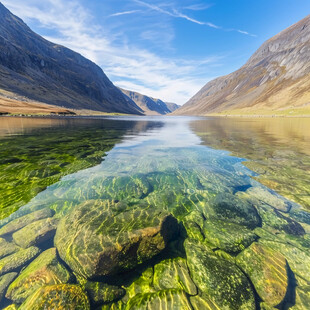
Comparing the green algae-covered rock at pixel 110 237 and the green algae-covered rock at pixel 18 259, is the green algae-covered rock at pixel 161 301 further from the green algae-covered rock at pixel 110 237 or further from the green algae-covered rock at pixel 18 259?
the green algae-covered rock at pixel 18 259

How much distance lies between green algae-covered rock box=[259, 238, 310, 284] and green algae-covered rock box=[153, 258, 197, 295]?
10.3ft

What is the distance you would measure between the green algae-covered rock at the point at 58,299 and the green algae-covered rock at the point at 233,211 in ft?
18.4

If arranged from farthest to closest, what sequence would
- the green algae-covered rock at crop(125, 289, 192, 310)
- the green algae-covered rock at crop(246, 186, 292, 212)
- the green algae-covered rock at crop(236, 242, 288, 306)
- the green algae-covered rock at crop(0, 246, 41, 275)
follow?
the green algae-covered rock at crop(246, 186, 292, 212)
the green algae-covered rock at crop(0, 246, 41, 275)
the green algae-covered rock at crop(236, 242, 288, 306)
the green algae-covered rock at crop(125, 289, 192, 310)

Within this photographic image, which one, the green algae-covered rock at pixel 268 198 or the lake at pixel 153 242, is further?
the green algae-covered rock at pixel 268 198

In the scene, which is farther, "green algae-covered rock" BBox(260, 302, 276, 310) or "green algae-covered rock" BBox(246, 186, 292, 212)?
"green algae-covered rock" BBox(246, 186, 292, 212)

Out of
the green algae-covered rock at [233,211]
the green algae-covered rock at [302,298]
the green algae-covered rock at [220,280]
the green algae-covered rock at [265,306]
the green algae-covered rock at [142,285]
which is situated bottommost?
the green algae-covered rock at [142,285]

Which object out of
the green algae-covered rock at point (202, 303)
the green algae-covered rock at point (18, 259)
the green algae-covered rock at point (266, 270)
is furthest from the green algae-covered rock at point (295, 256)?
the green algae-covered rock at point (18, 259)

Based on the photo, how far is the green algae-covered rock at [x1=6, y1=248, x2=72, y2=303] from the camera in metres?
4.37

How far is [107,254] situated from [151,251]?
1445 millimetres

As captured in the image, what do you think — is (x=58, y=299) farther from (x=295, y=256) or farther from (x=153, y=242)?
(x=295, y=256)

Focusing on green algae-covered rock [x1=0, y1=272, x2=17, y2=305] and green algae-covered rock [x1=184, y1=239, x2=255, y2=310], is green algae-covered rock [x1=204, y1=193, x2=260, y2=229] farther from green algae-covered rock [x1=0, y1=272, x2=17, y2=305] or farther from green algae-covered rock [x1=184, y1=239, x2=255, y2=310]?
green algae-covered rock [x1=0, y1=272, x2=17, y2=305]

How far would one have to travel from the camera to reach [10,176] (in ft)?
34.8

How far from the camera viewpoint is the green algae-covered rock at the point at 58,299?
3.86m

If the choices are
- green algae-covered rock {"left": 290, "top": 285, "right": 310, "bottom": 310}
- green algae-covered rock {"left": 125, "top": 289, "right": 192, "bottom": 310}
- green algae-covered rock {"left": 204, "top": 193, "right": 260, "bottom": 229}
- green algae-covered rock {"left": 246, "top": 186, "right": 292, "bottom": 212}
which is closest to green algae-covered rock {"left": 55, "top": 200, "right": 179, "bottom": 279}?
green algae-covered rock {"left": 125, "top": 289, "right": 192, "bottom": 310}
